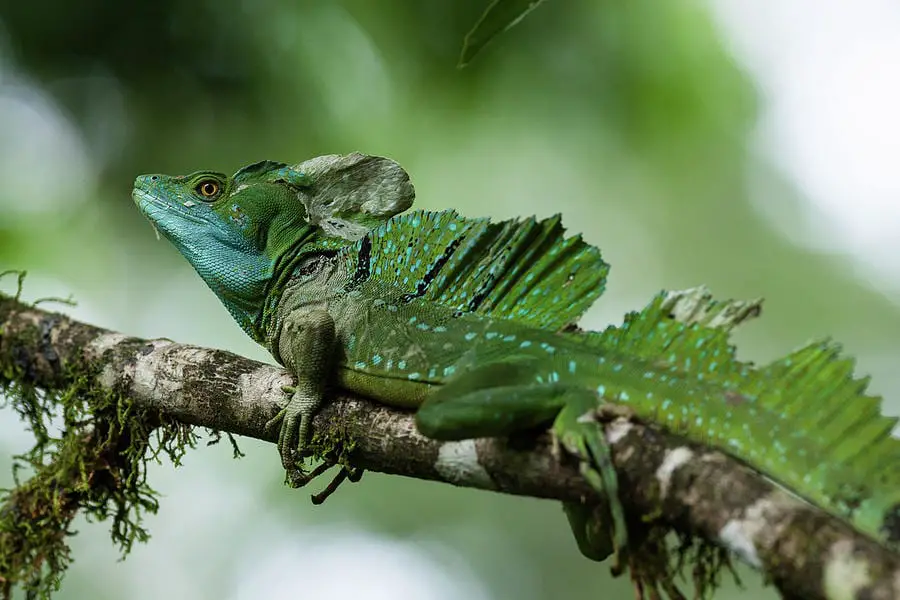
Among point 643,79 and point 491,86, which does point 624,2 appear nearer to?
point 643,79

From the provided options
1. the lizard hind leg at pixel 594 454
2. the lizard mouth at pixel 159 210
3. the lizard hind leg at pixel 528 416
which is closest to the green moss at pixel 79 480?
the lizard mouth at pixel 159 210

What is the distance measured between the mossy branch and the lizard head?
0.50 meters

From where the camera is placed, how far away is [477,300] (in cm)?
376

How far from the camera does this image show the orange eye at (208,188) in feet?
15.0

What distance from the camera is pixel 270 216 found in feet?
14.7

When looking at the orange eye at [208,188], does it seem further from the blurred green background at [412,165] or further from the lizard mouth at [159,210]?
the blurred green background at [412,165]

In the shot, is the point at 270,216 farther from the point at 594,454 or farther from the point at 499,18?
the point at 594,454

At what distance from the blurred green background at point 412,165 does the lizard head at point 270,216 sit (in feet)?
16.7

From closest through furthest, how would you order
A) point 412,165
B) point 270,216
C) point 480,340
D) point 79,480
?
point 480,340 < point 79,480 < point 270,216 < point 412,165

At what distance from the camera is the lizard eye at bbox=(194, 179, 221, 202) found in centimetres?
456

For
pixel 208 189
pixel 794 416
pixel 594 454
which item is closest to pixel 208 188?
pixel 208 189

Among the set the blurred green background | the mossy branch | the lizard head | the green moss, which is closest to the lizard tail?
the mossy branch

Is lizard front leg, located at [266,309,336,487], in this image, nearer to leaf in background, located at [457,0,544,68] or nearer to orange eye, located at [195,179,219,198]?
orange eye, located at [195,179,219,198]

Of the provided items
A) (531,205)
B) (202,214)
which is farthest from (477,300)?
(531,205)
